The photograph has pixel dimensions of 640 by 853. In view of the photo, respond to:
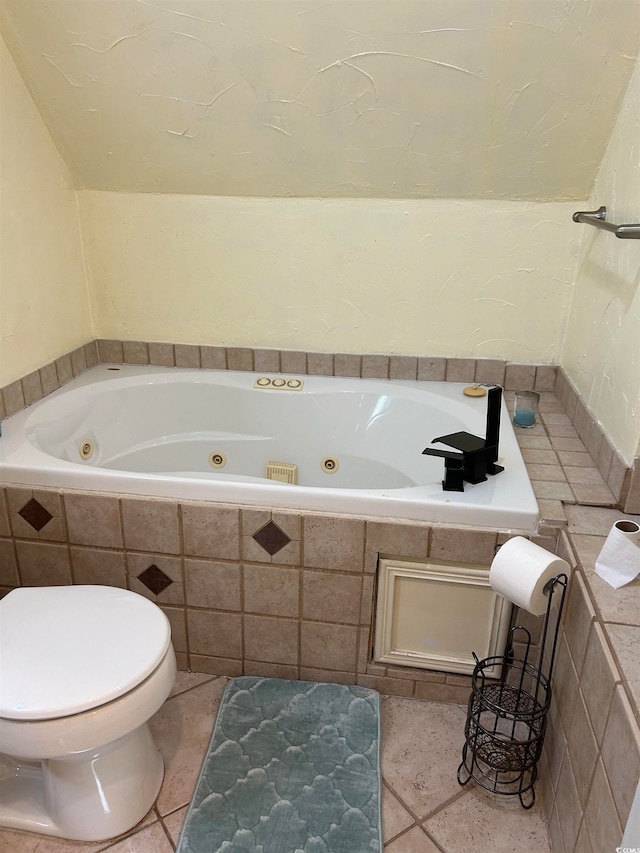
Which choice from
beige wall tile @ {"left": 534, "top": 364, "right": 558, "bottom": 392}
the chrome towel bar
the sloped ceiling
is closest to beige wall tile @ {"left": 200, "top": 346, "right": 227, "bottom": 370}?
the sloped ceiling

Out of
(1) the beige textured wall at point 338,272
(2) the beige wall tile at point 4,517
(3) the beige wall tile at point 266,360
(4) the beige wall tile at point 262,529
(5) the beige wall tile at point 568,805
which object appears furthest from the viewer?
(3) the beige wall tile at point 266,360

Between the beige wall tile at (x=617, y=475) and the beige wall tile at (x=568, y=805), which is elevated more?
the beige wall tile at (x=617, y=475)

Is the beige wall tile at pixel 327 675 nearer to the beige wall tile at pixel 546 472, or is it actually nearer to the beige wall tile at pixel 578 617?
the beige wall tile at pixel 578 617

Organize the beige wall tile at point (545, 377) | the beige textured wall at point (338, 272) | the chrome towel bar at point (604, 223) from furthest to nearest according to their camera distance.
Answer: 1. the beige wall tile at point (545, 377)
2. the beige textured wall at point (338, 272)
3. the chrome towel bar at point (604, 223)

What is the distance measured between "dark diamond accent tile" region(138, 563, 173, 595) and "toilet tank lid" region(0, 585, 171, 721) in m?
0.25

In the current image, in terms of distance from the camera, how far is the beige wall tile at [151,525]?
1.53 metres

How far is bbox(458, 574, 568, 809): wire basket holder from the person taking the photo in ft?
4.27

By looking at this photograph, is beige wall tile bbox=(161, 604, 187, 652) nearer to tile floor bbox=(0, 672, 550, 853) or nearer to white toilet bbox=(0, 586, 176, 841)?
tile floor bbox=(0, 672, 550, 853)

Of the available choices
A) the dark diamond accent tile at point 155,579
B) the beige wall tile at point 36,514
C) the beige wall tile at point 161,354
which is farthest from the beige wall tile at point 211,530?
the beige wall tile at point 161,354

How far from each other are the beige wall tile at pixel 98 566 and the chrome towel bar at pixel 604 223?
1.45 metres

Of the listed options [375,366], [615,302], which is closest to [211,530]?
[375,366]

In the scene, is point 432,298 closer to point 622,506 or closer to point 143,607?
point 622,506

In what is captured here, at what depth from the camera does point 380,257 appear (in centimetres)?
209

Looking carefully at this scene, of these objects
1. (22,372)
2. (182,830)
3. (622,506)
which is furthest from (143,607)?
(622,506)
